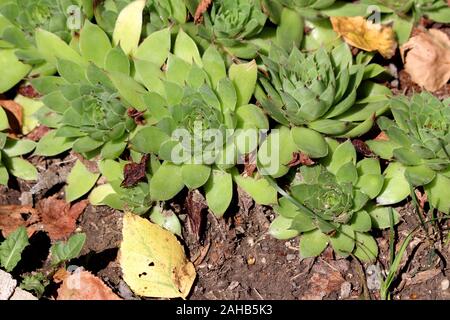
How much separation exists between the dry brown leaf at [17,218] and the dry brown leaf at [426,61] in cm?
159

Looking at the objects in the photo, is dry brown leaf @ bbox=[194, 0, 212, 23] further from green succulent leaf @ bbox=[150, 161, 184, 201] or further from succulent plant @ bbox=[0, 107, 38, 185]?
succulent plant @ bbox=[0, 107, 38, 185]

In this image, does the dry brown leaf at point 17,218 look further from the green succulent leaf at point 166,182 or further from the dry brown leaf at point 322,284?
the dry brown leaf at point 322,284

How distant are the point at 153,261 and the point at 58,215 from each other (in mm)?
479

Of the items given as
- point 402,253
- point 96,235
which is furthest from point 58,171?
point 402,253

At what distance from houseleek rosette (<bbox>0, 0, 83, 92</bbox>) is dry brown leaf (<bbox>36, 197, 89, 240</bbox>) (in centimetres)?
50

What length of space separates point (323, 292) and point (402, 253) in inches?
11.9

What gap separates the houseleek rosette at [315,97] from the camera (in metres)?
2.69

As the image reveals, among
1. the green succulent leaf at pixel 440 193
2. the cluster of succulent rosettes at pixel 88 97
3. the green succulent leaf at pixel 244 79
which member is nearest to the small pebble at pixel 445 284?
the green succulent leaf at pixel 440 193

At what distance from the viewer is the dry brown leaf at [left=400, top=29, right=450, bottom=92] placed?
123 inches

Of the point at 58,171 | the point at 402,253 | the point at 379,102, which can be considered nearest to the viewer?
the point at 402,253

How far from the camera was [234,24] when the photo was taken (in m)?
2.90

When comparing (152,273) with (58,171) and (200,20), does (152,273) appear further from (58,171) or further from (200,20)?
(200,20)

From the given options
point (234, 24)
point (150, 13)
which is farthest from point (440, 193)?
point (150, 13)

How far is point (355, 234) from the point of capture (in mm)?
2736
